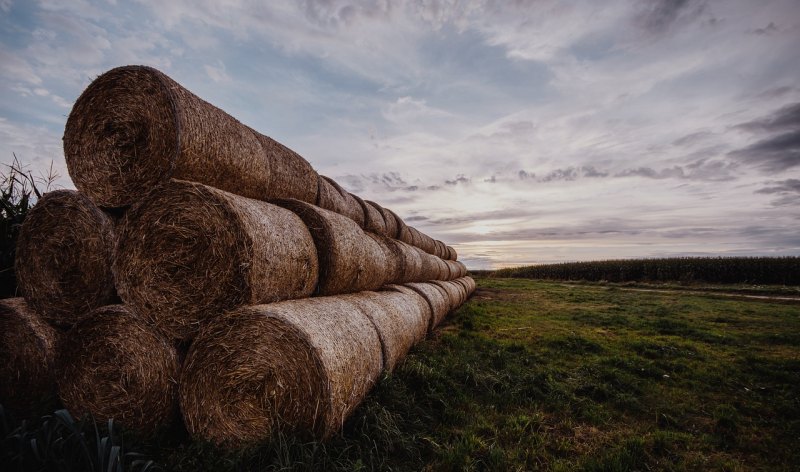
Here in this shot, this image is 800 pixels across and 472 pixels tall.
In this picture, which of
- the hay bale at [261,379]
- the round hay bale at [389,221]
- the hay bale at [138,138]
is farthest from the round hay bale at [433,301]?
the hay bale at [138,138]

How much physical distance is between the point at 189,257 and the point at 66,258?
180 cm

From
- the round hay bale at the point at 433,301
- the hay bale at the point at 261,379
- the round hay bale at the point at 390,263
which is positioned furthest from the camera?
the round hay bale at the point at 433,301

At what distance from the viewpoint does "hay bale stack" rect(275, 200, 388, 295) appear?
4.90 m

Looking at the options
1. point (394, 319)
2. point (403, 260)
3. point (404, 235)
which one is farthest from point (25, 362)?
point (404, 235)

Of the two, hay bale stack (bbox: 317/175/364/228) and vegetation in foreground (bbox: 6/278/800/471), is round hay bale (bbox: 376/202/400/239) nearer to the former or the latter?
hay bale stack (bbox: 317/175/364/228)

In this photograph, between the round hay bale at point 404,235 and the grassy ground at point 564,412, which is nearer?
the grassy ground at point 564,412

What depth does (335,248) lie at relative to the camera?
16.1 ft

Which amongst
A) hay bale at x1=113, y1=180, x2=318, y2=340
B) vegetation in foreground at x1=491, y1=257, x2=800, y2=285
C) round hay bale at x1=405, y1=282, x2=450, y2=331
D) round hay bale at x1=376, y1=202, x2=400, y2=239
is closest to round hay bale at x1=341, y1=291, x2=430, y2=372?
round hay bale at x1=405, y1=282, x2=450, y2=331

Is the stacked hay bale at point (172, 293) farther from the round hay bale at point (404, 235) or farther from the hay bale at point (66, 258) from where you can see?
the round hay bale at point (404, 235)

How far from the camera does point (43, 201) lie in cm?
419

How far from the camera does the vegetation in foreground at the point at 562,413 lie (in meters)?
3.36

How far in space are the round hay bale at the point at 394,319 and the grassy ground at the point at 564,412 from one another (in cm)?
26

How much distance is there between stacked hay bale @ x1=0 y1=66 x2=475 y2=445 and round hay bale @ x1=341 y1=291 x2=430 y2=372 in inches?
13.0

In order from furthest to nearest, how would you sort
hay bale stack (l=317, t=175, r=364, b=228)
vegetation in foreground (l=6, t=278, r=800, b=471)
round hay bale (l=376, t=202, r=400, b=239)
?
1. round hay bale (l=376, t=202, r=400, b=239)
2. hay bale stack (l=317, t=175, r=364, b=228)
3. vegetation in foreground (l=6, t=278, r=800, b=471)
